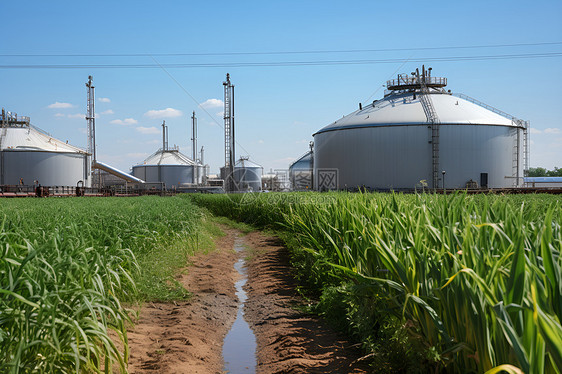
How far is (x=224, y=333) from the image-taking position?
21.1ft

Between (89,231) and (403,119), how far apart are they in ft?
119

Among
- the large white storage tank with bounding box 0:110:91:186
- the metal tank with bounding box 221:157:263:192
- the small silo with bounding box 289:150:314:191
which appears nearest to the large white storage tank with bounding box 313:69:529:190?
the small silo with bounding box 289:150:314:191

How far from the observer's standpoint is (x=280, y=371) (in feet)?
→ 16.1

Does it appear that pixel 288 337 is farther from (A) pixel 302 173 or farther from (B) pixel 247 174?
(B) pixel 247 174

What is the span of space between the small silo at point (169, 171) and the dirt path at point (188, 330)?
188 feet

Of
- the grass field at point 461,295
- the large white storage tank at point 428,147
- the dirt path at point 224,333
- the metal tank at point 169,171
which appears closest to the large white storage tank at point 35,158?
the metal tank at point 169,171

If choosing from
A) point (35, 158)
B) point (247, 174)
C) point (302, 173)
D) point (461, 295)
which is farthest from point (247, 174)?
point (461, 295)

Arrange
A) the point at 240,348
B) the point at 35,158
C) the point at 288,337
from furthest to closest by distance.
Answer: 1. the point at 35,158
2. the point at 240,348
3. the point at 288,337

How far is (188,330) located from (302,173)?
50.5 meters

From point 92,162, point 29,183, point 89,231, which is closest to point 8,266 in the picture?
point 89,231

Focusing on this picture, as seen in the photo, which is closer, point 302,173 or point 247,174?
point 302,173

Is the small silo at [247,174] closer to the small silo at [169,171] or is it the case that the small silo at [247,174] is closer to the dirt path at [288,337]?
the small silo at [169,171]

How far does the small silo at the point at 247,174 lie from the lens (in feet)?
202

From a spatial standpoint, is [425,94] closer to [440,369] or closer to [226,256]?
[226,256]
